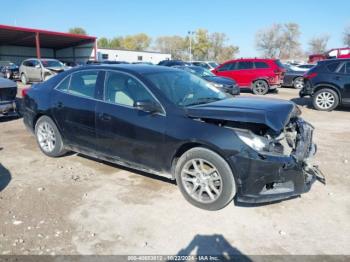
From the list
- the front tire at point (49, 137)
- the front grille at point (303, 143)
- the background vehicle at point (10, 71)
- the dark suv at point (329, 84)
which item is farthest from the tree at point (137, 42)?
the front grille at point (303, 143)

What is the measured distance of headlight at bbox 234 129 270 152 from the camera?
3.59 m

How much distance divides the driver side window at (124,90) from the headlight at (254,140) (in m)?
1.24

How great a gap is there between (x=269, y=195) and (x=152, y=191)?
5.12 feet

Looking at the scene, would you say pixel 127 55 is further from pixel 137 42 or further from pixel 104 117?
pixel 137 42

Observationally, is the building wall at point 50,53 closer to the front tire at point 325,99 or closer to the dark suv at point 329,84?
the dark suv at point 329,84

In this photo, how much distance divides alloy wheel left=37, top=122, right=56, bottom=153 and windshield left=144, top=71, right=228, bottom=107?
2211 mm

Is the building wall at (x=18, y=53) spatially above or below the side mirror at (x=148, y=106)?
above

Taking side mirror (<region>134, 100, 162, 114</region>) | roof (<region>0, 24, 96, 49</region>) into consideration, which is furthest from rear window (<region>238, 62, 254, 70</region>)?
roof (<region>0, 24, 96, 49</region>)

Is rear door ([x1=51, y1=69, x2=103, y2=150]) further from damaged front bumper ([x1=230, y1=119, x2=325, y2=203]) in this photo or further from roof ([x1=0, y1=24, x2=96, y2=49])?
roof ([x1=0, y1=24, x2=96, y2=49])

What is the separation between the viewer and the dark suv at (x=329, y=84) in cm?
1077

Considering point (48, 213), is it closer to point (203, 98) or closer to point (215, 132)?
point (215, 132)

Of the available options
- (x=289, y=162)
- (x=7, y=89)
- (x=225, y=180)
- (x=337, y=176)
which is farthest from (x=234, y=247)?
(x=7, y=89)

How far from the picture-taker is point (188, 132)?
12.8 feet

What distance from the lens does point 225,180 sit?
3707mm
